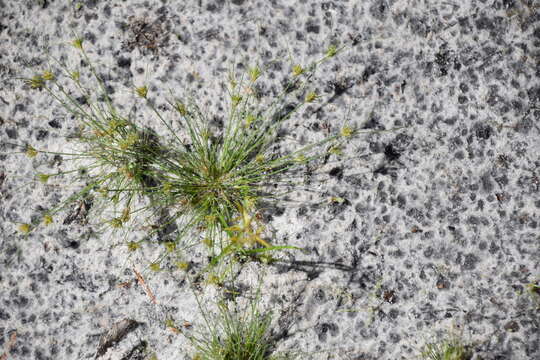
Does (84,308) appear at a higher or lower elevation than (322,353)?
higher

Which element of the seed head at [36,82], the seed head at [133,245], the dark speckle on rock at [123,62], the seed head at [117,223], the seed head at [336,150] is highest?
the seed head at [36,82]

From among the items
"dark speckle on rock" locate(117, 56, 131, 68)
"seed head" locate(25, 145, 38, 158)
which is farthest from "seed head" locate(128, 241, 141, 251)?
"dark speckle on rock" locate(117, 56, 131, 68)

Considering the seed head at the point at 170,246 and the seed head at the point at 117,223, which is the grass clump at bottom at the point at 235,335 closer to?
the seed head at the point at 170,246

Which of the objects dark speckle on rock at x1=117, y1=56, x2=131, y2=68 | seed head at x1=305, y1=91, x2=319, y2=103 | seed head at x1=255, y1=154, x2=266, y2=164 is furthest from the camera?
dark speckle on rock at x1=117, y1=56, x2=131, y2=68

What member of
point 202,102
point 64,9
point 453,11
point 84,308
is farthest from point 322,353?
point 64,9

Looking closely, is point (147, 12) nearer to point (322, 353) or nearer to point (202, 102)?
point (202, 102)

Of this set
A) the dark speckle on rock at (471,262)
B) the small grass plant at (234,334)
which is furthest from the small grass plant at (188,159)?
the dark speckle on rock at (471,262)

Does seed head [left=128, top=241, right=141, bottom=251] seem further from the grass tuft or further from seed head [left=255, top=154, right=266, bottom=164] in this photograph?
seed head [left=255, top=154, right=266, bottom=164]

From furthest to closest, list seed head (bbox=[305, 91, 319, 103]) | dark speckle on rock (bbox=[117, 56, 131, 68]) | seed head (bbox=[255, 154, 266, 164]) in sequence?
dark speckle on rock (bbox=[117, 56, 131, 68]) → seed head (bbox=[255, 154, 266, 164]) → seed head (bbox=[305, 91, 319, 103])
